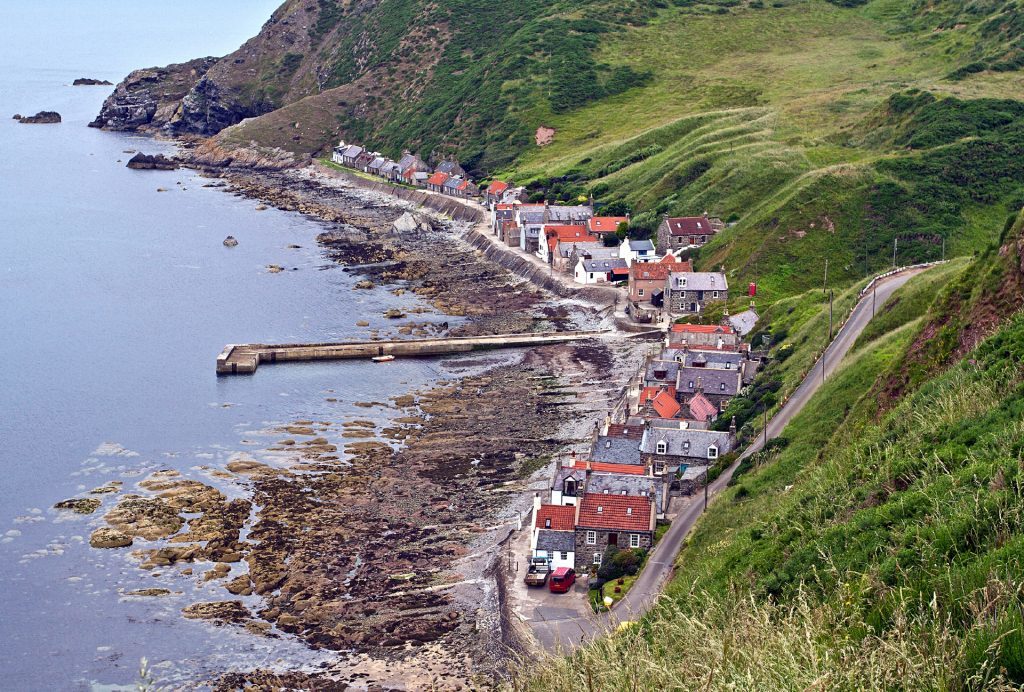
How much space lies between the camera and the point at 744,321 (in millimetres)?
94125

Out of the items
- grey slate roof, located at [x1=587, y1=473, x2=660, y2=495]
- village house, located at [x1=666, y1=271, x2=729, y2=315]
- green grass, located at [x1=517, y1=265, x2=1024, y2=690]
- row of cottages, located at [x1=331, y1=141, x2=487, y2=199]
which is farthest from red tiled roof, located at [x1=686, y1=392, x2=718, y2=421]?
row of cottages, located at [x1=331, y1=141, x2=487, y2=199]

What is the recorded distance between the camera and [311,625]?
175 ft

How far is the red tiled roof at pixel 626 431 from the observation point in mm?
68188

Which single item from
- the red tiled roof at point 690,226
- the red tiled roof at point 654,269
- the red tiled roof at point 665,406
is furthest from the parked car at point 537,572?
the red tiled roof at point 690,226

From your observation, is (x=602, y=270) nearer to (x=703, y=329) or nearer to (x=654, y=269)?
(x=654, y=269)

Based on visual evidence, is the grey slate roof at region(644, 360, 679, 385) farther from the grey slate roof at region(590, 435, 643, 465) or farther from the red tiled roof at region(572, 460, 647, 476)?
the red tiled roof at region(572, 460, 647, 476)

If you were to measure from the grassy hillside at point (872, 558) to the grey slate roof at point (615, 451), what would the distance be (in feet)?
33.8

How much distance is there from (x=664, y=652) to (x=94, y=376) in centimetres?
8636

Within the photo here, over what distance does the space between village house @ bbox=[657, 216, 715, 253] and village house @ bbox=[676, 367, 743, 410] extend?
46.3 m

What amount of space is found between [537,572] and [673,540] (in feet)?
22.9

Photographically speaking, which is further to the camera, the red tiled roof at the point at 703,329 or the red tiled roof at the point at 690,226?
the red tiled roof at the point at 690,226

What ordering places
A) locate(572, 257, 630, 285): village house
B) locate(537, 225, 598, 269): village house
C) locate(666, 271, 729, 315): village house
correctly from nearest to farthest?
locate(666, 271, 729, 315): village house → locate(572, 257, 630, 285): village house → locate(537, 225, 598, 269): village house

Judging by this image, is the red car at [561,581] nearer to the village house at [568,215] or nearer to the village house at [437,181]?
the village house at [568,215]

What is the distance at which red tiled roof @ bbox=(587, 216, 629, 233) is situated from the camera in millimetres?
136000
